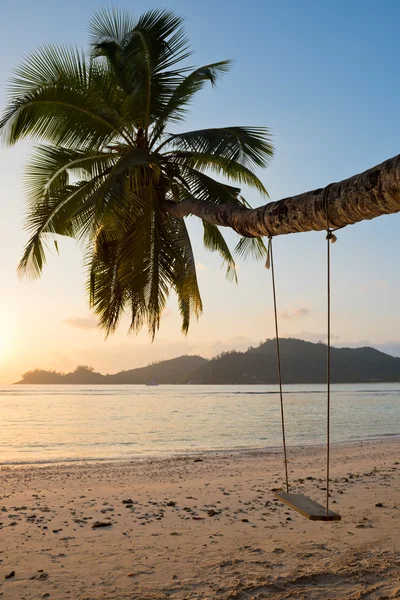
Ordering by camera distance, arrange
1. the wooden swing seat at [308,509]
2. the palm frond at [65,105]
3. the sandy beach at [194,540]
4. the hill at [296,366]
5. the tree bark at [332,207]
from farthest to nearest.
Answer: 1. the hill at [296,366]
2. the palm frond at [65,105]
3. the sandy beach at [194,540]
4. the wooden swing seat at [308,509]
5. the tree bark at [332,207]

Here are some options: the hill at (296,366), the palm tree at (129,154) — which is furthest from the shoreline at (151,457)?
the hill at (296,366)

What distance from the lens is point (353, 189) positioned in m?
2.92

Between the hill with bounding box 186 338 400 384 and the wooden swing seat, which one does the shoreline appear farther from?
the hill with bounding box 186 338 400 384

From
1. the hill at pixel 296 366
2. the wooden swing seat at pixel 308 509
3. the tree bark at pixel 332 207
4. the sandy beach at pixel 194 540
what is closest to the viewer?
the tree bark at pixel 332 207

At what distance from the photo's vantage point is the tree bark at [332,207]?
2.68m

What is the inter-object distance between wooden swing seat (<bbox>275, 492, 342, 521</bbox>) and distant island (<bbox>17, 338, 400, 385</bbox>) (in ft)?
432

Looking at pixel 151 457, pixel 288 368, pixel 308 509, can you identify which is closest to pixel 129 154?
pixel 308 509

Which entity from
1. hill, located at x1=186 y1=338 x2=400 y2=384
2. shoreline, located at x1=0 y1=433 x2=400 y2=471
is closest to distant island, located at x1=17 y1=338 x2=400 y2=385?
hill, located at x1=186 y1=338 x2=400 y2=384

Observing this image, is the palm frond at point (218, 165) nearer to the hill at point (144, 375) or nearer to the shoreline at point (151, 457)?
the shoreline at point (151, 457)

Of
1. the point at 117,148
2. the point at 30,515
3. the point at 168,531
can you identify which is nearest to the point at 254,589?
the point at 168,531

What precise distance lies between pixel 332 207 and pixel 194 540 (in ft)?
13.5

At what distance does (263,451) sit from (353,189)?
46.3ft

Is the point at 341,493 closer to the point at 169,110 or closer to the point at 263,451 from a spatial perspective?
the point at 169,110

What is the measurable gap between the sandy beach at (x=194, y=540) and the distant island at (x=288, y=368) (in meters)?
128
